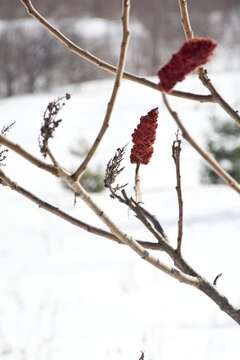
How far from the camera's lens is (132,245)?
55cm

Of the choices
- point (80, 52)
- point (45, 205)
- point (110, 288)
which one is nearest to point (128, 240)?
point (45, 205)

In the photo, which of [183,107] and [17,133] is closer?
[17,133]

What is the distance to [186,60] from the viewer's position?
1.49 feet

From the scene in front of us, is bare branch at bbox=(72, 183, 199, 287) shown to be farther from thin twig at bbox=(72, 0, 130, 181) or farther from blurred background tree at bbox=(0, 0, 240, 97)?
blurred background tree at bbox=(0, 0, 240, 97)

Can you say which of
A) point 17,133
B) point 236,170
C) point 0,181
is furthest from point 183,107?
point 0,181

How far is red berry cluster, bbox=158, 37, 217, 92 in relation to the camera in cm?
45

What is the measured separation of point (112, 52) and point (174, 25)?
440 cm

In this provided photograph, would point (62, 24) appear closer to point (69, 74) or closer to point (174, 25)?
point (69, 74)

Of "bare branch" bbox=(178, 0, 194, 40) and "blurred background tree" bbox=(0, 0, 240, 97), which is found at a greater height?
"blurred background tree" bbox=(0, 0, 240, 97)

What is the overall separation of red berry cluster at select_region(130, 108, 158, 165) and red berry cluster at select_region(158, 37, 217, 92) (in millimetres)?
136

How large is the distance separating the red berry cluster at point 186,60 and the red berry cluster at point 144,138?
136 mm

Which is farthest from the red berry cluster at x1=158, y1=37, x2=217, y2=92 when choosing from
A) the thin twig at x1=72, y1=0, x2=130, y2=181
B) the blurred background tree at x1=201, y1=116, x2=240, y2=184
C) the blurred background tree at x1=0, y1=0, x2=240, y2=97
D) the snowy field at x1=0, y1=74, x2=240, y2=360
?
the blurred background tree at x1=0, y1=0, x2=240, y2=97

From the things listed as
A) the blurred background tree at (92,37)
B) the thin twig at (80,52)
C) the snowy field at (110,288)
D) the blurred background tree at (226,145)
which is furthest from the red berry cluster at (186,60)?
the blurred background tree at (92,37)

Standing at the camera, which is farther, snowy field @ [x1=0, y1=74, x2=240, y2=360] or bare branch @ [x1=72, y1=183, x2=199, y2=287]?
snowy field @ [x1=0, y1=74, x2=240, y2=360]
